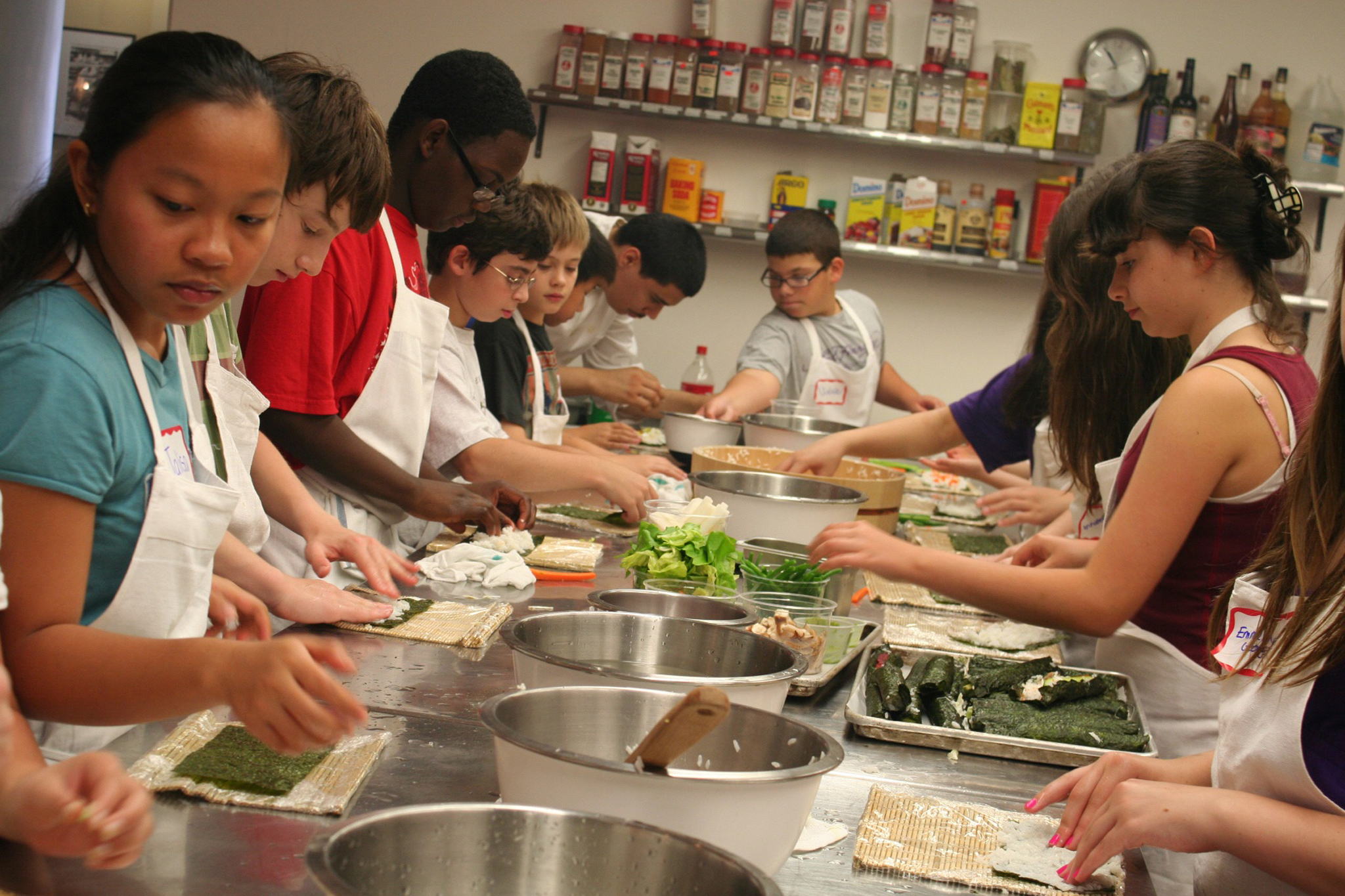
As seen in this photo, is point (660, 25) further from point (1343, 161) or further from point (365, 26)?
point (1343, 161)

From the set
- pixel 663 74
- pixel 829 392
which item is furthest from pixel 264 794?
pixel 663 74

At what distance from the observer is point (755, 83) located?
5367mm

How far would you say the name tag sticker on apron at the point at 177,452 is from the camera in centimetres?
117

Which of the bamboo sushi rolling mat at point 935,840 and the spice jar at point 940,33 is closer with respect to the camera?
the bamboo sushi rolling mat at point 935,840

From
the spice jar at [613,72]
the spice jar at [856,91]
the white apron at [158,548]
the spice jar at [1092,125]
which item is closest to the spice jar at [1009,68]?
the spice jar at [1092,125]

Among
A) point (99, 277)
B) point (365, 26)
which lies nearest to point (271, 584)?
point (99, 277)

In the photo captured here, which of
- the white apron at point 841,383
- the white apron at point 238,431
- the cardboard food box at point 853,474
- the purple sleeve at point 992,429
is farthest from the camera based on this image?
the white apron at point 841,383

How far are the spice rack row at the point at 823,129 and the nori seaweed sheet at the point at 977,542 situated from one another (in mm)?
2690

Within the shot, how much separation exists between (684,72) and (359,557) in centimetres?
422

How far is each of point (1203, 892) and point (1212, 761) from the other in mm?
150

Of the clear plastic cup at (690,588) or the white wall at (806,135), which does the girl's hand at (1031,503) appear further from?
the white wall at (806,135)

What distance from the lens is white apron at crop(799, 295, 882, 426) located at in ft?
15.7

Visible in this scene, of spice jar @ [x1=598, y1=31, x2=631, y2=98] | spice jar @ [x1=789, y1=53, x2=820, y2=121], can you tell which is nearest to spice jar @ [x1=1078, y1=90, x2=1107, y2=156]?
spice jar @ [x1=789, y1=53, x2=820, y2=121]

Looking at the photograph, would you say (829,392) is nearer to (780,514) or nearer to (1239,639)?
(780,514)
